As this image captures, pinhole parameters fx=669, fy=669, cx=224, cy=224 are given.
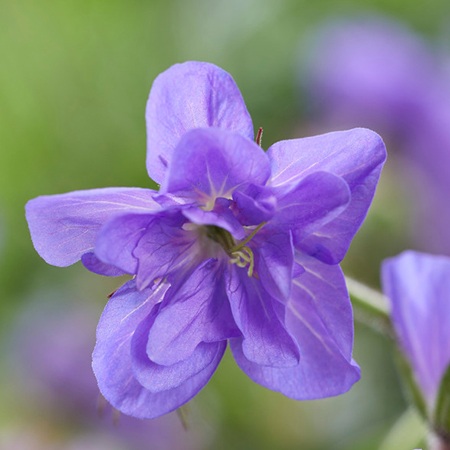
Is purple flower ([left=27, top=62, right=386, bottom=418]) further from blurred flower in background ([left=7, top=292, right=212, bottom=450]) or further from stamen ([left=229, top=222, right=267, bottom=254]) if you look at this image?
blurred flower in background ([left=7, top=292, right=212, bottom=450])

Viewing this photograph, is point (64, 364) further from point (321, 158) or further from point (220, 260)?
point (321, 158)

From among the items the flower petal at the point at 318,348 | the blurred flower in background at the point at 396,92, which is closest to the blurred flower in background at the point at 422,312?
the flower petal at the point at 318,348

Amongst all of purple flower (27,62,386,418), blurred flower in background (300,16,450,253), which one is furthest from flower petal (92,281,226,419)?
blurred flower in background (300,16,450,253)

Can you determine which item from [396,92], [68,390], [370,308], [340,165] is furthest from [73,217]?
[396,92]

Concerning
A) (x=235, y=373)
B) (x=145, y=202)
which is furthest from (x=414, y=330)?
(x=235, y=373)

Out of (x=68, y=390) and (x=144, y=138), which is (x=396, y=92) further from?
(x=68, y=390)

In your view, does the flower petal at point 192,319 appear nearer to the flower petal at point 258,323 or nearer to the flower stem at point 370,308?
the flower petal at point 258,323

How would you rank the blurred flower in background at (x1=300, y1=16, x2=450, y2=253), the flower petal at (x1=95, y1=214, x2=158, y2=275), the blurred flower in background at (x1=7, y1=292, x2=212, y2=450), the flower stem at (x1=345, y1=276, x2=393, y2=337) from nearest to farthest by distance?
the flower petal at (x1=95, y1=214, x2=158, y2=275) → the flower stem at (x1=345, y1=276, x2=393, y2=337) → the blurred flower in background at (x1=7, y1=292, x2=212, y2=450) → the blurred flower in background at (x1=300, y1=16, x2=450, y2=253)
